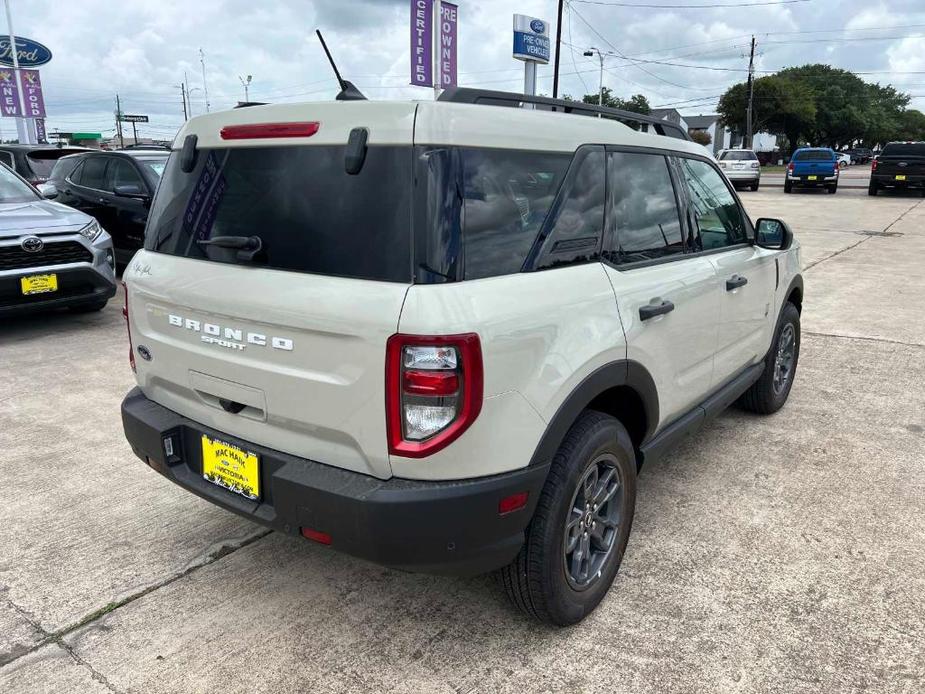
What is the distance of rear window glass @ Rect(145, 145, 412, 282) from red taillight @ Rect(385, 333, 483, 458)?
22cm

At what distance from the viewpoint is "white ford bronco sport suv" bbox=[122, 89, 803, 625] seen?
1982mm

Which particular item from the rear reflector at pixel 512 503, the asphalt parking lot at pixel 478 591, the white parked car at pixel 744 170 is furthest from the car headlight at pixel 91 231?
the white parked car at pixel 744 170

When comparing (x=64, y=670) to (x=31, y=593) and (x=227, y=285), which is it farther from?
(x=227, y=285)

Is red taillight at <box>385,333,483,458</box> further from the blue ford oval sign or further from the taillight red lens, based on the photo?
the blue ford oval sign

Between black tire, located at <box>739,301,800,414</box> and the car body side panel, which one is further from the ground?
the car body side panel

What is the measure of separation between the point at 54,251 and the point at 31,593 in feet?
14.2

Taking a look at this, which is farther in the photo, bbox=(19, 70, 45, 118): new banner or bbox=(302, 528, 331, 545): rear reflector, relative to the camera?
bbox=(19, 70, 45, 118): new banner

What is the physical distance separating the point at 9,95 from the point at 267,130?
92.8 feet

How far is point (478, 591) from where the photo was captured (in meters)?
2.74

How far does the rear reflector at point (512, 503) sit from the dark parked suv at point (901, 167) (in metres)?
25.9

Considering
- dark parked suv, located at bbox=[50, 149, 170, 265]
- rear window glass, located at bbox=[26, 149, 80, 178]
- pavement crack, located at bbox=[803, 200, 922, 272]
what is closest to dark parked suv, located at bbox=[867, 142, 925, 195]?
pavement crack, located at bbox=[803, 200, 922, 272]

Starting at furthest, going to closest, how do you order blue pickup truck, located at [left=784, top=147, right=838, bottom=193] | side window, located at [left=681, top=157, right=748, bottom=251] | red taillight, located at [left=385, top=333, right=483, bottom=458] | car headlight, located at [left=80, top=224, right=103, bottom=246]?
blue pickup truck, located at [left=784, top=147, right=838, bottom=193]
car headlight, located at [left=80, top=224, right=103, bottom=246]
side window, located at [left=681, top=157, right=748, bottom=251]
red taillight, located at [left=385, top=333, right=483, bottom=458]

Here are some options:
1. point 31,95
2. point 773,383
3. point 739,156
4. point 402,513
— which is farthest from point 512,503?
point 31,95

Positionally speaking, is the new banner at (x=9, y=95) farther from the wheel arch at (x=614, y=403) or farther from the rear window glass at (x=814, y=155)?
the wheel arch at (x=614, y=403)
